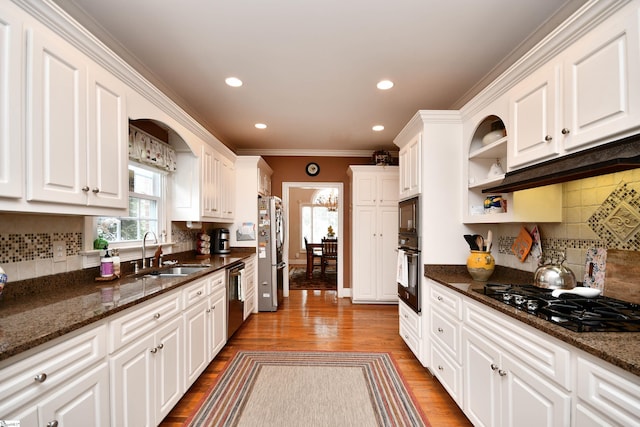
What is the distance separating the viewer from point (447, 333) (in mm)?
2154

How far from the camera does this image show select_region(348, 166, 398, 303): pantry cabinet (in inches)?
186

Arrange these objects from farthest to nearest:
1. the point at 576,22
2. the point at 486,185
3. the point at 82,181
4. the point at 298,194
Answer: the point at 298,194, the point at 486,185, the point at 82,181, the point at 576,22

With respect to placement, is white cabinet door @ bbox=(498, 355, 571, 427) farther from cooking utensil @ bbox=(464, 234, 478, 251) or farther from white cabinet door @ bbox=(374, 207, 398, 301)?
white cabinet door @ bbox=(374, 207, 398, 301)

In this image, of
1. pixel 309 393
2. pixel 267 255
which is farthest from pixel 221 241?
pixel 309 393

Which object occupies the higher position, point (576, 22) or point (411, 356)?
point (576, 22)

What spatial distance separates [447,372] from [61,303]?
7.88ft

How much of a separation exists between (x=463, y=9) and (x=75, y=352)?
8.84 ft

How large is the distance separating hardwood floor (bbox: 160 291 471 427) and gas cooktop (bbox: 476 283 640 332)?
3.26ft

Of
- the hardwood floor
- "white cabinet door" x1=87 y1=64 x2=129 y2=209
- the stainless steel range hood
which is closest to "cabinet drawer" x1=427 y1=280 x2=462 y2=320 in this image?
the hardwood floor

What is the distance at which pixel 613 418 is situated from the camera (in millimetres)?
927

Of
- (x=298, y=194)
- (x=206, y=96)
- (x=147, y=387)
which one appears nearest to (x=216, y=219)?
(x=206, y=96)

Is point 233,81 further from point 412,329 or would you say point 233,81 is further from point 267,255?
point 412,329

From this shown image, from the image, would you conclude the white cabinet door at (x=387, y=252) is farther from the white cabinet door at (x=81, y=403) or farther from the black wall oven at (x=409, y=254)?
the white cabinet door at (x=81, y=403)

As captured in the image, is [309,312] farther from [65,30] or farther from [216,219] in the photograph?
[65,30]
